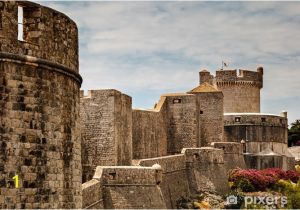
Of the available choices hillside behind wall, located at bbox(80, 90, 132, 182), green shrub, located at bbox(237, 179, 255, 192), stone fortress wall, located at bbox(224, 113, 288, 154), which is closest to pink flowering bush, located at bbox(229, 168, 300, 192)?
green shrub, located at bbox(237, 179, 255, 192)

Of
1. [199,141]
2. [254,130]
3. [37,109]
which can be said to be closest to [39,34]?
[37,109]

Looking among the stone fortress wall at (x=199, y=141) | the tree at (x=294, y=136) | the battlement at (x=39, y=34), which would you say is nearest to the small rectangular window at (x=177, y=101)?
the stone fortress wall at (x=199, y=141)

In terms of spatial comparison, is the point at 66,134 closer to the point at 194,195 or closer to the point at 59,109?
the point at 59,109

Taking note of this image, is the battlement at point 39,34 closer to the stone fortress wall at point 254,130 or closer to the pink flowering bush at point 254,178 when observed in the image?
the pink flowering bush at point 254,178

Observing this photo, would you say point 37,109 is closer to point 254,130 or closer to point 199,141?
point 199,141

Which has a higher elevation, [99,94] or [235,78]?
[235,78]

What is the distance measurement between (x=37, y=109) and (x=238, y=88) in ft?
128

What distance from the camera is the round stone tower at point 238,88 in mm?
47375

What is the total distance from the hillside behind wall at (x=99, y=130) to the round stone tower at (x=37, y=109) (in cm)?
1834

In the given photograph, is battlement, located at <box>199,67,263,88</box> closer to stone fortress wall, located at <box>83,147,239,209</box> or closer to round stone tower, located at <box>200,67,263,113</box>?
round stone tower, located at <box>200,67,263,113</box>

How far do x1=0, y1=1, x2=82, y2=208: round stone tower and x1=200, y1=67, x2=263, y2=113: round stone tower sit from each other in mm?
37296

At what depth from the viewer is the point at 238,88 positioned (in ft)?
156

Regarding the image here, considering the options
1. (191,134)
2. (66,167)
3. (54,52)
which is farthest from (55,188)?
(191,134)

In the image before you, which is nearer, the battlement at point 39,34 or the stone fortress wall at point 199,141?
the battlement at point 39,34
